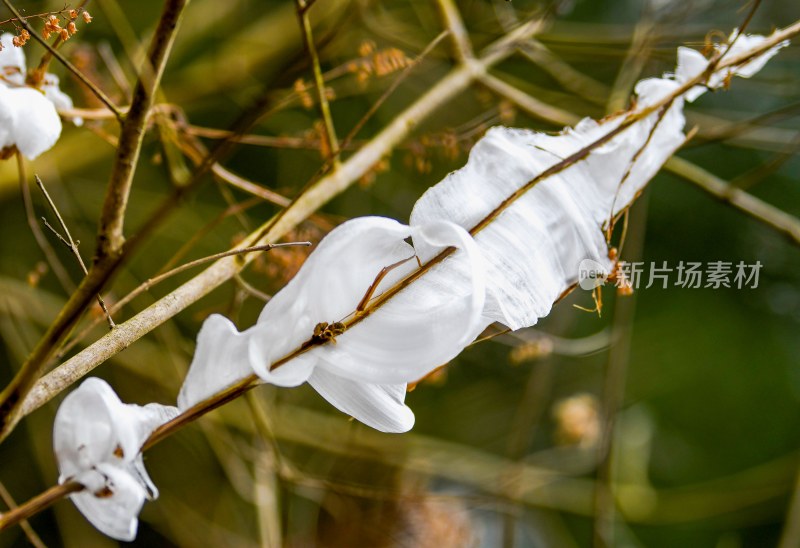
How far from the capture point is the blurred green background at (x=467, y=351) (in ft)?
3.31

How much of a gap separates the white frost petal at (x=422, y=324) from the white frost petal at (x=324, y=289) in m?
0.01

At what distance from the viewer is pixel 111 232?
0.39 m

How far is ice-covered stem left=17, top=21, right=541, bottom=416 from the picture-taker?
14.2 inches

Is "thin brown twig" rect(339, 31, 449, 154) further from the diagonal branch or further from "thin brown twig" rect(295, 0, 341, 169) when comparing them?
the diagonal branch

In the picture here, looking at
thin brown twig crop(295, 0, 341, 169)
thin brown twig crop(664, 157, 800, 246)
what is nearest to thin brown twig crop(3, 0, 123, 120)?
thin brown twig crop(295, 0, 341, 169)

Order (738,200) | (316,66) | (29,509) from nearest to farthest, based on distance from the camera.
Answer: (29,509), (316,66), (738,200)

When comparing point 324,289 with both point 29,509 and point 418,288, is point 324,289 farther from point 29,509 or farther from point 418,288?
point 29,509

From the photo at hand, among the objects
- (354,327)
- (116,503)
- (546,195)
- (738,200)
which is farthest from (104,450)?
(738,200)

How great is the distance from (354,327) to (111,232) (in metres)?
0.13

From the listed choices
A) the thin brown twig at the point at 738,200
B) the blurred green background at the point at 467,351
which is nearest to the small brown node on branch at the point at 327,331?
the blurred green background at the point at 467,351

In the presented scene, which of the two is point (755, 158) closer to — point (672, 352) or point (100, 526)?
point (672, 352)

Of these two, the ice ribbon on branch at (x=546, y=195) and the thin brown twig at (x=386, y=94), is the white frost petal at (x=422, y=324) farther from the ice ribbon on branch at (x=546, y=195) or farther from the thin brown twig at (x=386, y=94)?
the thin brown twig at (x=386, y=94)

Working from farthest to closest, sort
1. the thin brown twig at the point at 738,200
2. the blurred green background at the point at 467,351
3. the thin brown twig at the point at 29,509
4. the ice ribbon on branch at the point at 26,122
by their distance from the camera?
the blurred green background at the point at 467,351
the thin brown twig at the point at 738,200
the ice ribbon on branch at the point at 26,122
the thin brown twig at the point at 29,509

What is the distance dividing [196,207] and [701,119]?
863 millimetres
